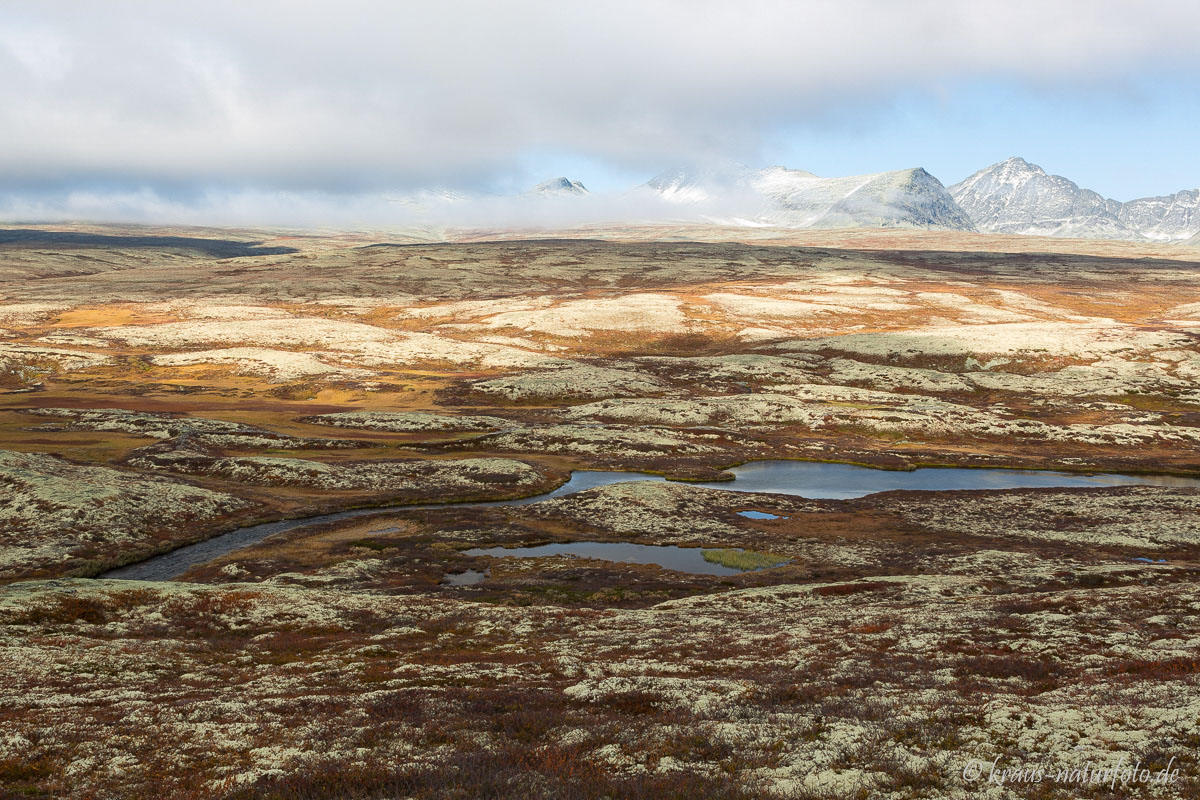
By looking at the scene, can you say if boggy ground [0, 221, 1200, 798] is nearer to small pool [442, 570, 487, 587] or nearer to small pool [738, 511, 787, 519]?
small pool [442, 570, 487, 587]

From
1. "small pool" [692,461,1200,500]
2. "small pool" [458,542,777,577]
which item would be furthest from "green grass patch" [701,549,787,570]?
"small pool" [692,461,1200,500]

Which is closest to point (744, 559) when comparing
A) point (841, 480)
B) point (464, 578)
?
point (464, 578)

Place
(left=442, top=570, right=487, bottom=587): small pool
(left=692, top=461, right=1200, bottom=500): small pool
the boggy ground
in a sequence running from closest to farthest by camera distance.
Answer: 1. the boggy ground
2. (left=442, top=570, right=487, bottom=587): small pool
3. (left=692, top=461, right=1200, bottom=500): small pool

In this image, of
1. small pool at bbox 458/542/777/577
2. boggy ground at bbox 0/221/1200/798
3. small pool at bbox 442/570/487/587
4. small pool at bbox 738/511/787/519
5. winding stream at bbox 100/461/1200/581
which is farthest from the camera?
winding stream at bbox 100/461/1200/581

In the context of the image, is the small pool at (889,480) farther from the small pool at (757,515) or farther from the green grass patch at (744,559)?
the green grass patch at (744,559)

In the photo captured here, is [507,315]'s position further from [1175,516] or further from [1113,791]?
[1113,791]

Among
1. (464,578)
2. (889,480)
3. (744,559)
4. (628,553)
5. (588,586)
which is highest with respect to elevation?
(889,480)

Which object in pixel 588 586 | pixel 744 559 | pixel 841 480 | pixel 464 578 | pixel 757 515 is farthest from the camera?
pixel 841 480

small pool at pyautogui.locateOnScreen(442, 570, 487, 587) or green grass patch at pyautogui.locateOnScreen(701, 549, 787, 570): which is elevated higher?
green grass patch at pyautogui.locateOnScreen(701, 549, 787, 570)

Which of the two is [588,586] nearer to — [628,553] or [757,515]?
[628,553]
